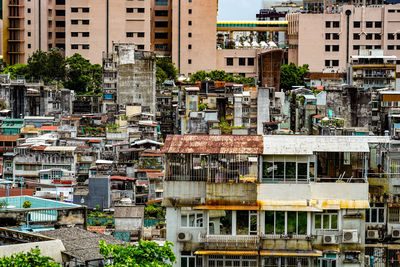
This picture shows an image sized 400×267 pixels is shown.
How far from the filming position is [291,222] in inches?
880

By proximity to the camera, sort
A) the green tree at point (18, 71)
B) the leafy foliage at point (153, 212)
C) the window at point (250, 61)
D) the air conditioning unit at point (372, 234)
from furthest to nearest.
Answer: the window at point (250, 61), the green tree at point (18, 71), the leafy foliage at point (153, 212), the air conditioning unit at point (372, 234)

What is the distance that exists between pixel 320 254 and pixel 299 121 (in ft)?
148

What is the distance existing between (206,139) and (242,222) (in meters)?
2.24

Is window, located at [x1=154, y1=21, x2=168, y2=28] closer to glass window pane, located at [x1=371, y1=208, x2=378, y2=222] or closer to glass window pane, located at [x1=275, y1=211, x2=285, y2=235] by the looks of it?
glass window pane, located at [x1=371, y1=208, x2=378, y2=222]

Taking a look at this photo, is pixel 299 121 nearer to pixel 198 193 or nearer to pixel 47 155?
pixel 47 155

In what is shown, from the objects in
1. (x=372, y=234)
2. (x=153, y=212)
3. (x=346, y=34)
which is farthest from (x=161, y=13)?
(x=372, y=234)

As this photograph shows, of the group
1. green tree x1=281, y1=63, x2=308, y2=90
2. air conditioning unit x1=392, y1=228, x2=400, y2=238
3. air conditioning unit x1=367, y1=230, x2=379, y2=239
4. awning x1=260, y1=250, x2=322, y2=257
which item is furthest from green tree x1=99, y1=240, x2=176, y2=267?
green tree x1=281, y1=63, x2=308, y2=90

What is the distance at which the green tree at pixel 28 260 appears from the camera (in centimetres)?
1878

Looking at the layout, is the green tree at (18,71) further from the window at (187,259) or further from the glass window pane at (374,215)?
the window at (187,259)

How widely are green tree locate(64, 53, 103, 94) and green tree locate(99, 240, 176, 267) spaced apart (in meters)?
68.4

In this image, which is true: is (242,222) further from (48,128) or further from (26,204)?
(48,128)

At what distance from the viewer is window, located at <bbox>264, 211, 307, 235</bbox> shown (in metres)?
22.3

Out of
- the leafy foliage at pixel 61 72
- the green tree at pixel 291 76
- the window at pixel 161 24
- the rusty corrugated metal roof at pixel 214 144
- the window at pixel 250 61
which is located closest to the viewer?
the rusty corrugated metal roof at pixel 214 144

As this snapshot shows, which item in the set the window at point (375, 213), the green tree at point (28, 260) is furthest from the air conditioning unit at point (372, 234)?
the green tree at point (28, 260)
